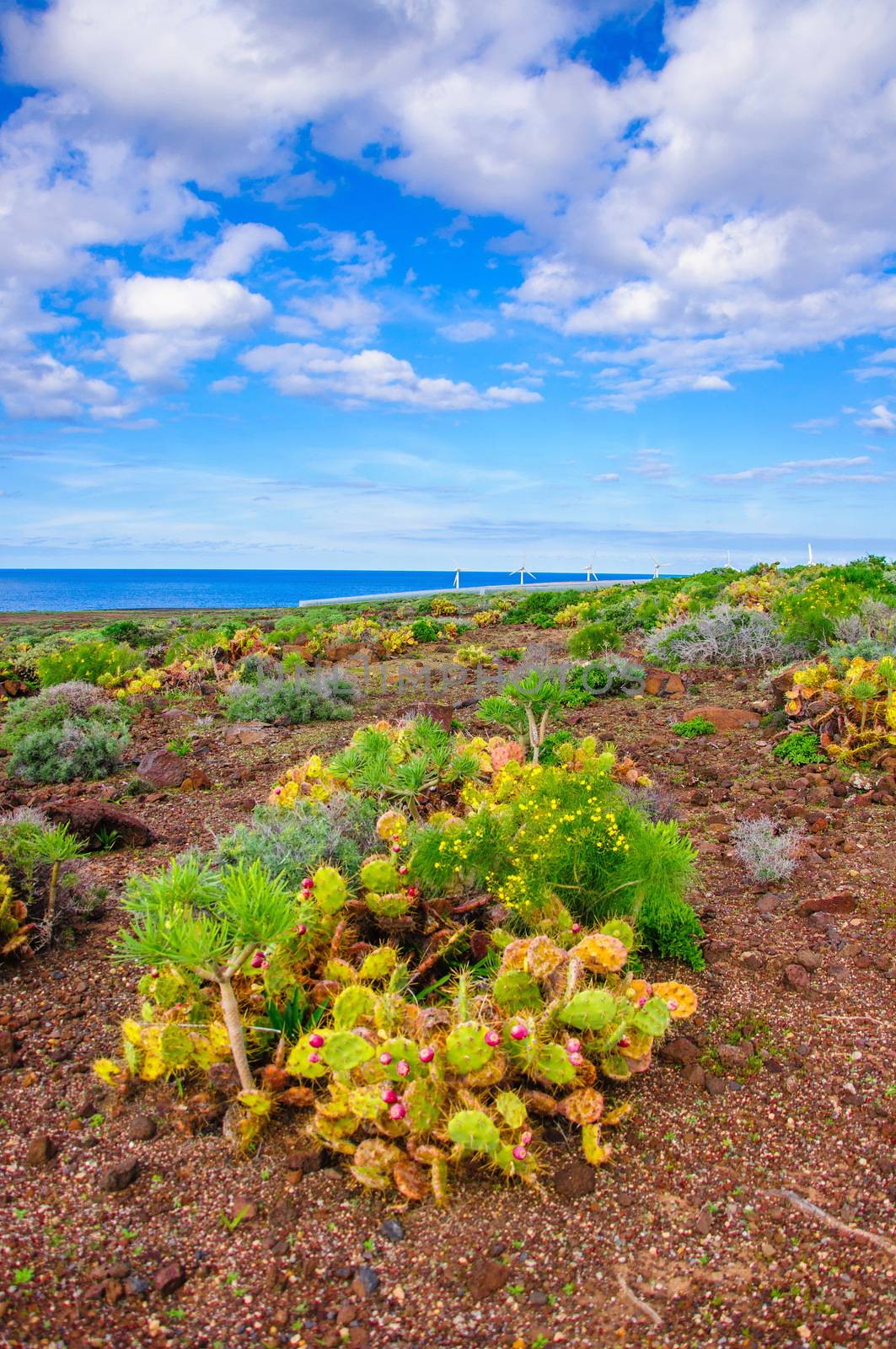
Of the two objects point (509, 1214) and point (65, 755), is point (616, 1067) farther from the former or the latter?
point (65, 755)

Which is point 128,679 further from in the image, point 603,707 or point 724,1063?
point 724,1063

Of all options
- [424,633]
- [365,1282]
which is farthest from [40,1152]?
[424,633]

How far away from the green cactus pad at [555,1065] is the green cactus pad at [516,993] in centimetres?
23

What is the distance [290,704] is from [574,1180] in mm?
7912

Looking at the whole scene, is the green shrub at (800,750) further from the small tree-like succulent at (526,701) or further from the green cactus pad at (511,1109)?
the green cactus pad at (511,1109)

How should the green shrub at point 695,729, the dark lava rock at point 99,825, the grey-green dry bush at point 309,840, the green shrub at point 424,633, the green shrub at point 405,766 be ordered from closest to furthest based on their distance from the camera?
the grey-green dry bush at point 309,840, the green shrub at point 405,766, the dark lava rock at point 99,825, the green shrub at point 695,729, the green shrub at point 424,633

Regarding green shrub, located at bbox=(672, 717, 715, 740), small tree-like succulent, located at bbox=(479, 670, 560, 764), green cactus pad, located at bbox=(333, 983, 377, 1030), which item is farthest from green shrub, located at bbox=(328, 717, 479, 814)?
green shrub, located at bbox=(672, 717, 715, 740)

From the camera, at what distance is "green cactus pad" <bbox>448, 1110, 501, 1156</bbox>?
2.77 meters

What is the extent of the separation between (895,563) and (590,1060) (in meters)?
17.7

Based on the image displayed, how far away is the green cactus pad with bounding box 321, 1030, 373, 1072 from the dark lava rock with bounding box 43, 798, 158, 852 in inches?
143

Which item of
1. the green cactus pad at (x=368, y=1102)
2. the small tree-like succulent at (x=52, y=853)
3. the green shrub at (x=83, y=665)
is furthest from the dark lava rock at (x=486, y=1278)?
the green shrub at (x=83, y=665)

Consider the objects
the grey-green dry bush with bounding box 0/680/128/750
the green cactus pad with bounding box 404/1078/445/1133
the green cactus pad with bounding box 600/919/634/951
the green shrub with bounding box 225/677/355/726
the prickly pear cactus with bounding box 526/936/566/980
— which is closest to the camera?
the green cactus pad with bounding box 404/1078/445/1133

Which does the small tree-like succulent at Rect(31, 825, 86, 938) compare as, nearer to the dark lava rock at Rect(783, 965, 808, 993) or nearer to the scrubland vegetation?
the scrubland vegetation

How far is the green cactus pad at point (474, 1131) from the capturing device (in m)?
2.77
